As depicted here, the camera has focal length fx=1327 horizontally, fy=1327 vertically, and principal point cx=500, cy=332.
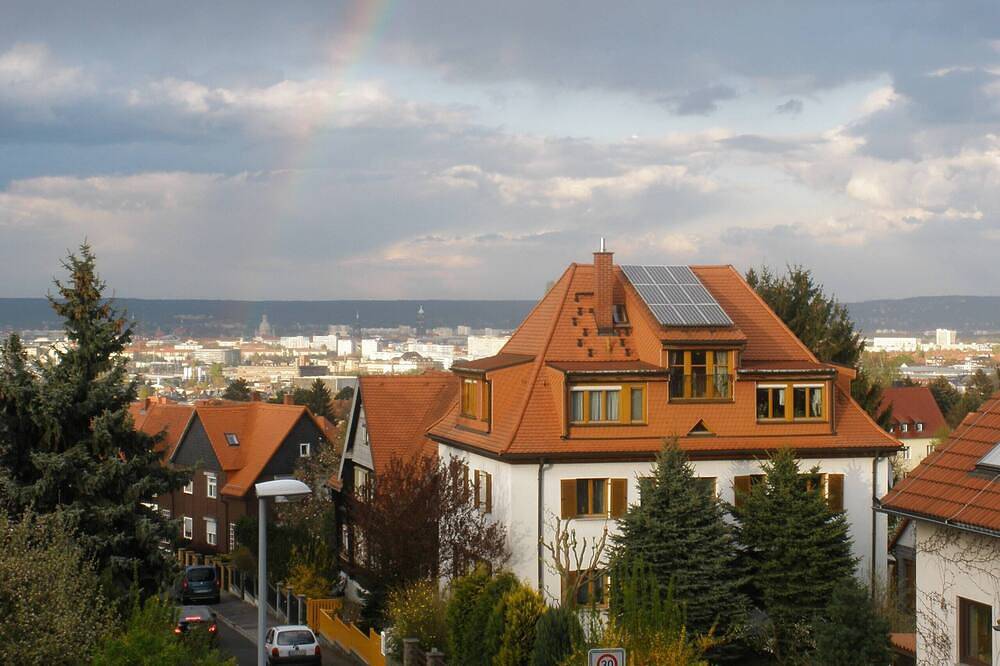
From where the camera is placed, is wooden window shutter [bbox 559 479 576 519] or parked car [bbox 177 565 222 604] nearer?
wooden window shutter [bbox 559 479 576 519]

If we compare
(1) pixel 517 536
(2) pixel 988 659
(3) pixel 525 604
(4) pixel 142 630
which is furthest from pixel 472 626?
(2) pixel 988 659

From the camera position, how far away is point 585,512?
126 feet

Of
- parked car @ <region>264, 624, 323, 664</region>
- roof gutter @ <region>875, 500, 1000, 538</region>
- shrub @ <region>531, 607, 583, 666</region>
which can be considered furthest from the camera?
parked car @ <region>264, 624, 323, 664</region>

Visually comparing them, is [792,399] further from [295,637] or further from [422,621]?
[295,637]

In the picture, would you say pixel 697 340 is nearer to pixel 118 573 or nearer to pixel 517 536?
pixel 517 536

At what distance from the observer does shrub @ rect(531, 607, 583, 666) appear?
25656mm

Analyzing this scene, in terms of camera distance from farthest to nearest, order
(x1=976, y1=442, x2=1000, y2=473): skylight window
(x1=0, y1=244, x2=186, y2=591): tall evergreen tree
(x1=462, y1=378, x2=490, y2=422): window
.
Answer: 1. (x1=462, y1=378, x2=490, y2=422): window
2. (x1=0, y1=244, x2=186, y2=591): tall evergreen tree
3. (x1=976, y1=442, x2=1000, y2=473): skylight window

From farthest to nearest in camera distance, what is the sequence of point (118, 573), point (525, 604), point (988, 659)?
1. point (118, 573)
2. point (525, 604)
3. point (988, 659)

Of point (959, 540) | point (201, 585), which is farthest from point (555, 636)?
point (201, 585)

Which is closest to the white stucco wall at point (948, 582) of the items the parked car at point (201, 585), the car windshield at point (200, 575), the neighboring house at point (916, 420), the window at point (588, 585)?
the window at point (588, 585)

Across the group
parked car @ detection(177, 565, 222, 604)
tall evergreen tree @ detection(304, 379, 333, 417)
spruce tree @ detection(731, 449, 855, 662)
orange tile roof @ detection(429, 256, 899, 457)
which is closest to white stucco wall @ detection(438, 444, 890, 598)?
orange tile roof @ detection(429, 256, 899, 457)

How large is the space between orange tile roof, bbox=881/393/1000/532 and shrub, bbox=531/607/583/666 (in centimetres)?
Answer: 744

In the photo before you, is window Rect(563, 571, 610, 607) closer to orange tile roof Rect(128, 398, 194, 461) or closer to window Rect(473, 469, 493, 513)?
window Rect(473, 469, 493, 513)

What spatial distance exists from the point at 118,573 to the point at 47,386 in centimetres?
468
